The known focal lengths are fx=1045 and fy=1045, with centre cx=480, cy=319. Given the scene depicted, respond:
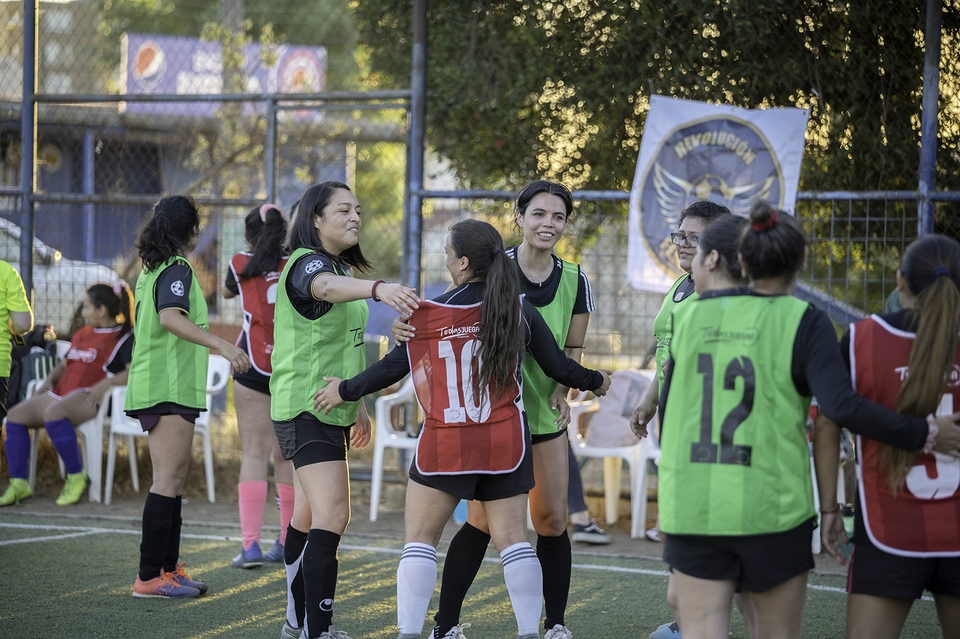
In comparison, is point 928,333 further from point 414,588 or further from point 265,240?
point 265,240

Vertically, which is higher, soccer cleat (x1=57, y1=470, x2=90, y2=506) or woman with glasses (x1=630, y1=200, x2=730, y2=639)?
woman with glasses (x1=630, y1=200, x2=730, y2=639)

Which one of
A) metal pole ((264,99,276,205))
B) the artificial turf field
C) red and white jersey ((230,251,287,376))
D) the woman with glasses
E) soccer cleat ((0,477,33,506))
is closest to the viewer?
the woman with glasses

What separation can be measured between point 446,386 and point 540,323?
0.44 m

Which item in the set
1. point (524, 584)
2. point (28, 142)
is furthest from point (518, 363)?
point (28, 142)

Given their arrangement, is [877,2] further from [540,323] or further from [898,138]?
[540,323]

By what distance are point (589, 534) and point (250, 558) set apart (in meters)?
2.02

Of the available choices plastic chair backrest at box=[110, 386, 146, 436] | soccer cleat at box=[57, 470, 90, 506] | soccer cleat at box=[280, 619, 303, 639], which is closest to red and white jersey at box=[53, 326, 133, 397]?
plastic chair backrest at box=[110, 386, 146, 436]

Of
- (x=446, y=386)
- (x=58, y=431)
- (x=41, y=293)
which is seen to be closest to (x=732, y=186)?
(x=446, y=386)

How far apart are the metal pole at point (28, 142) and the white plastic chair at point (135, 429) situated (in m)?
1.24

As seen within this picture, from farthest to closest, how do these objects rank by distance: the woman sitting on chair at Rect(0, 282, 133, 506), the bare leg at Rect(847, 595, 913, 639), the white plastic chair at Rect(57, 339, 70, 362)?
the white plastic chair at Rect(57, 339, 70, 362), the woman sitting on chair at Rect(0, 282, 133, 506), the bare leg at Rect(847, 595, 913, 639)

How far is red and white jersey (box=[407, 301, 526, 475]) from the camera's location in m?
3.39

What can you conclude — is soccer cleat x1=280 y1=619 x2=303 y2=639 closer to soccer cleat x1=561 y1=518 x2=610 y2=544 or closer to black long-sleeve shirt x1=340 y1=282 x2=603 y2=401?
black long-sleeve shirt x1=340 y1=282 x2=603 y2=401

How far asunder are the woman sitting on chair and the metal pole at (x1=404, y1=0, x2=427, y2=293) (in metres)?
2.07

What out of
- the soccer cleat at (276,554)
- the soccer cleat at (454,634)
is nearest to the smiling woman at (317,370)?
the soccer cleat at (454,634)
